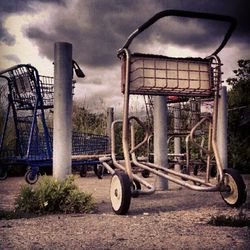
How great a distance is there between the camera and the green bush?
291cm

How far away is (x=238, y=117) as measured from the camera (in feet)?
25.4

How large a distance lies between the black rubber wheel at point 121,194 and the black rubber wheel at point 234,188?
2.56 feet

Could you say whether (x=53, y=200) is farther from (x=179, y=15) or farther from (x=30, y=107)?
(x=30, y=107)

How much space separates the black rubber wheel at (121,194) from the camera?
9.13 feet

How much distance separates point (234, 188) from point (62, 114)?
1.55 m

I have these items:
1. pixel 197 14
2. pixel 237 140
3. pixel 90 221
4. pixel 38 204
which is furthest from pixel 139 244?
pixel 237 140

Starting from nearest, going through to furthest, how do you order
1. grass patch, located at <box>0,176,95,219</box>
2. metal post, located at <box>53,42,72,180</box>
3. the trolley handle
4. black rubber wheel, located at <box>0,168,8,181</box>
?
the trolley handle → grass patch, located at <box>0,176,95,219</box> → metal post, located at <box>53,42,72,180</box> → black rubber wheel, located at <box>0,168,8,181</box>

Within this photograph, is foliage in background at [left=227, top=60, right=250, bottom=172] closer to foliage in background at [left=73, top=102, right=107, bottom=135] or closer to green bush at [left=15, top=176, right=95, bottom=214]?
foliage in background at [left=73, top=102, right=107, bottom=135]

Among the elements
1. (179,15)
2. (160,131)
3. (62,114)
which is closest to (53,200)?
(62,114)

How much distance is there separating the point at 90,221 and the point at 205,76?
1.51 meters

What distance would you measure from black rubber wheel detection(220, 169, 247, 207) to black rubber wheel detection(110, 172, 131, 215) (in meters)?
0.78

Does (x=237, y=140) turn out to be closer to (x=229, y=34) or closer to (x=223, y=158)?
(x=223, y=158)

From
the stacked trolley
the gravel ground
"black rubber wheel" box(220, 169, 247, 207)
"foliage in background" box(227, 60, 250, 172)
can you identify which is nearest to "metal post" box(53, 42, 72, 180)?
the gravel ground

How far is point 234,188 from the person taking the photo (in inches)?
120
